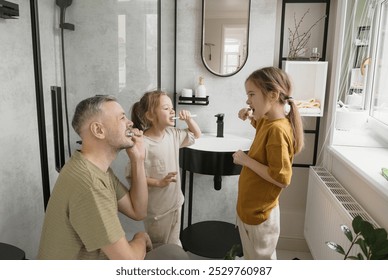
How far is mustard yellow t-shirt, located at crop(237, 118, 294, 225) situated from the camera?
1.16m

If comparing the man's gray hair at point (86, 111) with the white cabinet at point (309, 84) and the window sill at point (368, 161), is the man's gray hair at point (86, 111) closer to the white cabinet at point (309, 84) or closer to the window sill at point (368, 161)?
the window sill at point (368, 161)

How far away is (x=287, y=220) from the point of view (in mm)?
2209

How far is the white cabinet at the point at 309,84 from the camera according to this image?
1.93 metres

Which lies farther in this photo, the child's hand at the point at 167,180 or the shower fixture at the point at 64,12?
the child's hand at the point at 167,180

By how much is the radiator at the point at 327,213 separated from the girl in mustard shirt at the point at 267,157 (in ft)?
1.06

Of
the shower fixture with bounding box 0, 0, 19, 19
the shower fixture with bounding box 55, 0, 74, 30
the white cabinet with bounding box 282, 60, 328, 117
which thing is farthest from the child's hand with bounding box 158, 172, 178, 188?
the white cabinet with bounding box 282, 60, 328, 117

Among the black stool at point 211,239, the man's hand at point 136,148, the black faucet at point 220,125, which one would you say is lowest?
the black stool at point 211,239

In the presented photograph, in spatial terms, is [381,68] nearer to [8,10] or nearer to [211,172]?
[211,172]

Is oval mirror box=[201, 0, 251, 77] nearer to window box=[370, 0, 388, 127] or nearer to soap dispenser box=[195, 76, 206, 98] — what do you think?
soap dispenser box=[195, 76, 206, 98]

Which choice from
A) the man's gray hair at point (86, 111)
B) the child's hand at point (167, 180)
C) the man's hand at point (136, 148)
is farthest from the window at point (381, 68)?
the man's gray hair at point (86, 111)

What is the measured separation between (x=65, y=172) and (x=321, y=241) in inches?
54.3

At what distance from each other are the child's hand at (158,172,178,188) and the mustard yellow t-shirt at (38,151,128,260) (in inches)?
14.5

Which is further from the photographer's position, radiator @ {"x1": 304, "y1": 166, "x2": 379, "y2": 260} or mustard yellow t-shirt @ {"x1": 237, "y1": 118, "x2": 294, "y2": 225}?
radiator @ {"x1": 304, "y1": 166, "x2": 379, "y2": 260}
